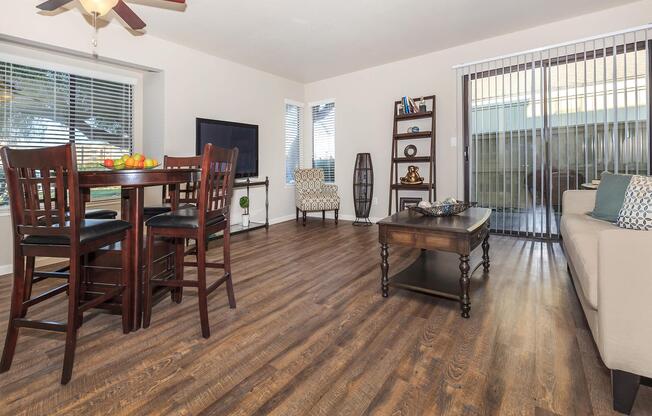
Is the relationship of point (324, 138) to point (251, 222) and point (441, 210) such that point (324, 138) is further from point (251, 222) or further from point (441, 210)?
point (441, 210)

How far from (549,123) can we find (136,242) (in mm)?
4494

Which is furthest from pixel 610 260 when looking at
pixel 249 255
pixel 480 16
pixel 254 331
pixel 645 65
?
pixel 645 65

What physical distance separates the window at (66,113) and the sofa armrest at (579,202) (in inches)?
189

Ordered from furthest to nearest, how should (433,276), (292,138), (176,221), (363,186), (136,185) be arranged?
(292,138), (363,186), (433,276), (176,221), (136,185)

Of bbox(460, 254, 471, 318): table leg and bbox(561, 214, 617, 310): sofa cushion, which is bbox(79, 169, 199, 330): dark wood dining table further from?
bbox(561, 214, 617, 310): sofa cushion

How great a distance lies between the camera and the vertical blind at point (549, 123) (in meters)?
3.61

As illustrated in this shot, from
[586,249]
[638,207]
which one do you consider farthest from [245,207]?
[638,207]

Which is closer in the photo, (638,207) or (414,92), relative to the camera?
(638,207)

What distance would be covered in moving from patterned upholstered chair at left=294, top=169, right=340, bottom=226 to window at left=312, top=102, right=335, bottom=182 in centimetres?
31

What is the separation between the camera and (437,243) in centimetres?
213

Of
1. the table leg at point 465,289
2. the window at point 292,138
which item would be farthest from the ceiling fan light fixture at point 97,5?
the window at point 292,138

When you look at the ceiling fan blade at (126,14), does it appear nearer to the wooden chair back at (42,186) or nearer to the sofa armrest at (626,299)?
the wooden chair back at (42,186)

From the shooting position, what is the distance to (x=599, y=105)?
147 inches

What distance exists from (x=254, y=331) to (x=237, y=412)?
25.4 inches
